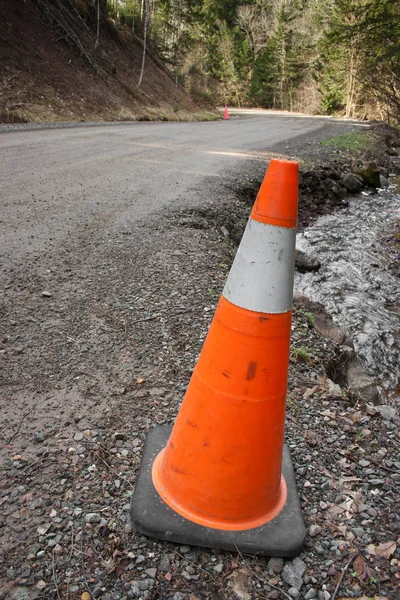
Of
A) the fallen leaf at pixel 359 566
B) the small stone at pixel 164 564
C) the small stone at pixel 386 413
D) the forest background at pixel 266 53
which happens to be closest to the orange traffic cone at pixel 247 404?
the small stone at pixel 164 564

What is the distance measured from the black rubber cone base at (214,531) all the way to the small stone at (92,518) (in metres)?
0.14

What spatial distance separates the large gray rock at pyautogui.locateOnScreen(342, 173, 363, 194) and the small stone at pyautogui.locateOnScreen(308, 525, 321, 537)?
10176 mm

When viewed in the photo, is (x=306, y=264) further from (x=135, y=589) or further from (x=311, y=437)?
(x=135, y=589)

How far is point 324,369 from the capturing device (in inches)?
130

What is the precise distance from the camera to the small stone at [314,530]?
1.92 m

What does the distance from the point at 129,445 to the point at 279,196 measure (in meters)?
1.37

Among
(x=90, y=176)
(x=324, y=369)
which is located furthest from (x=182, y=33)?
(x=324, y=369)

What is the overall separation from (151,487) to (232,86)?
49083mm

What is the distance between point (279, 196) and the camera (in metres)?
1.87

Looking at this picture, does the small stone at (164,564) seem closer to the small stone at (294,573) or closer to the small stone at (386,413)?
the small stone at (294,573)

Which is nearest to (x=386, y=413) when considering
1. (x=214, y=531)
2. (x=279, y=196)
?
(x=214, y=531)

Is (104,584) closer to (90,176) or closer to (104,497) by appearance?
(104,497)

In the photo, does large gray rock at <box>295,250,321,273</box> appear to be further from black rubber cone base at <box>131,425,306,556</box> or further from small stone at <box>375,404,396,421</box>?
black rubber cone base at <box>131,425,306,556</box>

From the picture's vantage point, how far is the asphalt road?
488 cm
